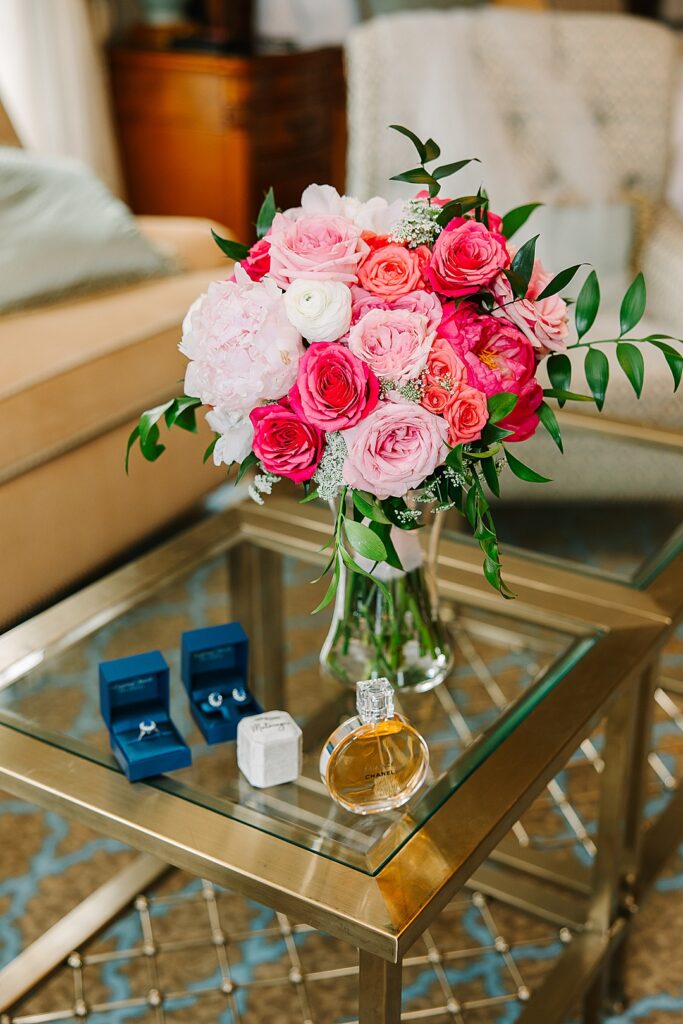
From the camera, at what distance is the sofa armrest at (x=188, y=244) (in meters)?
2.18

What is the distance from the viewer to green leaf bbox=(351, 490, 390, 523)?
0.94 metres

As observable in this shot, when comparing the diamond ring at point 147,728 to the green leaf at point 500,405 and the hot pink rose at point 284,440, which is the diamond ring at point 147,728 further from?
the green leaf at point 500,405

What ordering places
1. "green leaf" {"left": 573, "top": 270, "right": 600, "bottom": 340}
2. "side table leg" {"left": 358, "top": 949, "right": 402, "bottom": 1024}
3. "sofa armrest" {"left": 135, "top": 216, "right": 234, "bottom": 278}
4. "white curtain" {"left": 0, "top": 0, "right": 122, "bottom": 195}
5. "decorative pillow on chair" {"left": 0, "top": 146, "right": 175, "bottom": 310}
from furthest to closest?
"white curtain" {"left": 0, "top": 0, "right": 122, "bottom": 195}
"sofa armrest" {"left": 135, "top": 216, "right": 234, "bottom": 278}
"decorative pillow on chair" {"left": 0, "top": 146, "right": 175, "bottom": 310}
"green leaf" {"left": 573, "top": 270, "right": 600, "bottom": 340}
"side table leg" {"left": 358, "top": 949, "right": 402, "bottom": 1024}

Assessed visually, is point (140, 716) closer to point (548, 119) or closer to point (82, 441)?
point (82, 441)

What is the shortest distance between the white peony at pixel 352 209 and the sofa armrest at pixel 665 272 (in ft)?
4.39

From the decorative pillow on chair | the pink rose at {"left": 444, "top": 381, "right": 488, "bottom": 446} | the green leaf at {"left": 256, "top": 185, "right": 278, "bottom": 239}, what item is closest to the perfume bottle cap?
the pink rose at {"left": 444, "top": 381, "right": 488, "bottom": 446}

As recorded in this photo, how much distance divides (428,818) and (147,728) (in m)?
0.26

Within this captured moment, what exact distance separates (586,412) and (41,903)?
962 mm

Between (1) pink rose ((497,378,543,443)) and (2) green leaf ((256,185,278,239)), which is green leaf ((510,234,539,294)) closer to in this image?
(1) pink rose ((497,378,543,443))

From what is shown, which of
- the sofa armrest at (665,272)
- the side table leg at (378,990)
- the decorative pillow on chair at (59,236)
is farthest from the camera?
the sofa armrest at (665,272)

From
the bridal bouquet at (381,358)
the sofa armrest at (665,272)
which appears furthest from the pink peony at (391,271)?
the sofa armrest at (665,272)

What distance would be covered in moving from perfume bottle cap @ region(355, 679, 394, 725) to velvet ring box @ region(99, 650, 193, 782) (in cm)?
16

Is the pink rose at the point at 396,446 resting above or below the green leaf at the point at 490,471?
above

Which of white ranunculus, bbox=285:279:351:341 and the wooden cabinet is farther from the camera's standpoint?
the wooden cabinet
